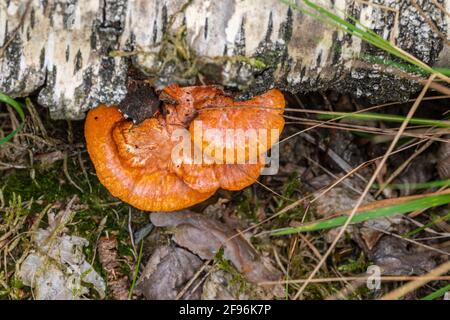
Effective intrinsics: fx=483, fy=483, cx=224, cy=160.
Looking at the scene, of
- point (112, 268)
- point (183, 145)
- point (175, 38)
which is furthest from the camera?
point (112, 268)

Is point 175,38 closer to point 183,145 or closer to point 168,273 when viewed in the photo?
point 183,145

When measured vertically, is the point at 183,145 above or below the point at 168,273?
above

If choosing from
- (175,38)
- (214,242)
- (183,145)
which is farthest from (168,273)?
(175,38)

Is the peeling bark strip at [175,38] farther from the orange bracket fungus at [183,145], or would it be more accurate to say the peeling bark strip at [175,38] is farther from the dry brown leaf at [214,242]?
the dry brown leaf at [214,242]

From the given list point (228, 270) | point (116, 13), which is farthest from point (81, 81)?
point (228, 270)

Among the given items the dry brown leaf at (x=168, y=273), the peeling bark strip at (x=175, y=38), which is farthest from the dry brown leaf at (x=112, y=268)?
the peeling bark strip at (x=175, y=38)
